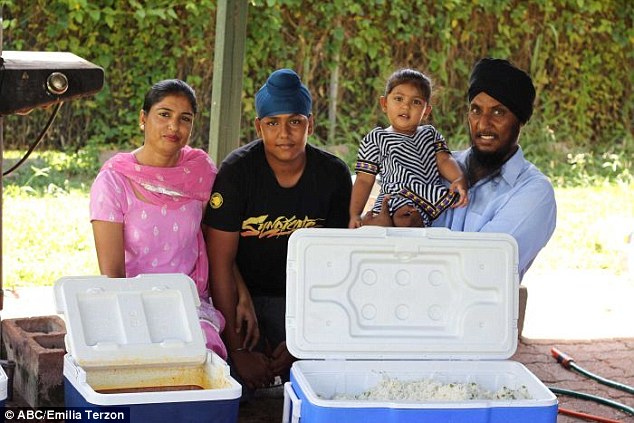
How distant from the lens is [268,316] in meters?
4.52

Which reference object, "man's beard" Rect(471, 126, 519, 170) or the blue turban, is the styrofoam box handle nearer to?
the blue turban

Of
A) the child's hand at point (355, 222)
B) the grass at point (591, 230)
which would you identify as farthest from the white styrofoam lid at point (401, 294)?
the grass at point (591, 230)

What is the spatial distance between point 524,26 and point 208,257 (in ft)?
22.4

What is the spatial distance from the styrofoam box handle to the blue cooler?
0.16 m

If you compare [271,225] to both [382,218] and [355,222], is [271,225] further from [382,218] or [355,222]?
[382,218]

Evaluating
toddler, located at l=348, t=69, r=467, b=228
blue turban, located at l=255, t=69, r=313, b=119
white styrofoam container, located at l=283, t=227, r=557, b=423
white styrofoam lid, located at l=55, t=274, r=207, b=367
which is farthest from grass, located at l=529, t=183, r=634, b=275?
white styrofoam lid, located at l=55, t=274, r=207, b=367

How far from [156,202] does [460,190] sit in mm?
1221

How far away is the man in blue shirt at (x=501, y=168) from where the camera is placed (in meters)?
4.08

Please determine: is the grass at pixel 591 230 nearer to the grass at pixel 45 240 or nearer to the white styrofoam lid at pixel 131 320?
the grass at pixel 45 240

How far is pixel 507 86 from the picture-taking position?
165 inches

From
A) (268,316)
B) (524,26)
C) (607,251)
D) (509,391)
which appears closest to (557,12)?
(524,26)

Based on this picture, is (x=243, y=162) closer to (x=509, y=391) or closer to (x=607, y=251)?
(x=509, y=391)

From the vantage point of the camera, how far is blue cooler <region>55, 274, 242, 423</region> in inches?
129

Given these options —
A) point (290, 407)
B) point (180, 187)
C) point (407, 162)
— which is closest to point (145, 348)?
point (290, 407)
